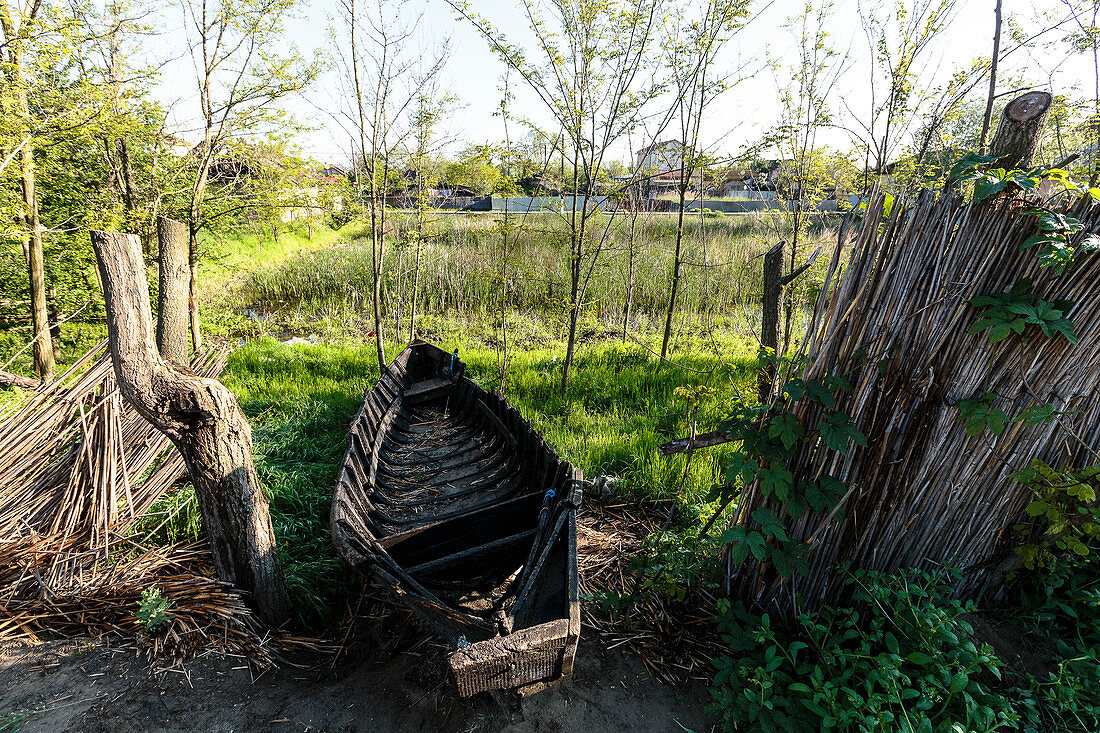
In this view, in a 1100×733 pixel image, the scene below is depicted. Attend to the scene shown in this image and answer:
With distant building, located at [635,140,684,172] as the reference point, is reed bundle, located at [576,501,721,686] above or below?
below

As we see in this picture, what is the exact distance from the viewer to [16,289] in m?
7.93

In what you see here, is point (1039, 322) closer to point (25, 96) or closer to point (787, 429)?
point (787, 429)

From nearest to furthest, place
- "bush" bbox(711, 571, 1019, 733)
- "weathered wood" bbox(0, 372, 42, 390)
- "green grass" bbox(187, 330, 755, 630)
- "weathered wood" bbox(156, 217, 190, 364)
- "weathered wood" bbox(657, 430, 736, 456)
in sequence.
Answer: "bush" bbox(711, 571, 1019, 733) < "weathered wood" bbox(657, 430, 736, 456) < "weathered wood" bbox(156, 217, 190, 364) < "green grass" bbox(187, 330, 755, 630) < "weathered wood" bbox(0, 372, 42, 390)

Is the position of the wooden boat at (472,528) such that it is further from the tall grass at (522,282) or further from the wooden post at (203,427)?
the tall grass at (522,282)

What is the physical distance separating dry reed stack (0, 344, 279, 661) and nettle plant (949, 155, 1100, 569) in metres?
4.13

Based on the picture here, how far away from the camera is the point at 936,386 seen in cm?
223

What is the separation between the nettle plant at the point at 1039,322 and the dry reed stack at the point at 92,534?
162 inches

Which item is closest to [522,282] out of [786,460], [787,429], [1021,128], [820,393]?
[786,460]

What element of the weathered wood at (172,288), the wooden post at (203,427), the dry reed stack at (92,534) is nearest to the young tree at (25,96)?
the dry reed stack at (92,534)

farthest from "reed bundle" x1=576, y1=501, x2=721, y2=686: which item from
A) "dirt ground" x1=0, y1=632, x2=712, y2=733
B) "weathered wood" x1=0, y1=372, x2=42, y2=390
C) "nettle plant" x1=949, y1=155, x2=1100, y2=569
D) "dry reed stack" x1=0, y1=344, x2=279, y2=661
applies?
Answer: "weathered wood" x1=0, y1=372, x2=42, y2=390

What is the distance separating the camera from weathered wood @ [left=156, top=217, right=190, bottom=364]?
335cm

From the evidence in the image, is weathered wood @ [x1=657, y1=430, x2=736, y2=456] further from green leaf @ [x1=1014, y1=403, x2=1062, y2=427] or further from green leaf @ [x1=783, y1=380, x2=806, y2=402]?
green leaf @ [x1=1014, y1=403, x2=1062, y2=427]

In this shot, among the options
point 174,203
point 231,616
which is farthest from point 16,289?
point 231,616

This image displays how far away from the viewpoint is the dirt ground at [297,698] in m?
2.46
